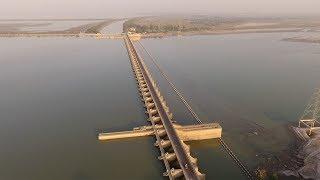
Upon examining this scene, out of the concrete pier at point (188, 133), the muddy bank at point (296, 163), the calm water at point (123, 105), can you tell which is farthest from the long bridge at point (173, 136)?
the muddy bank at point (296, 163)

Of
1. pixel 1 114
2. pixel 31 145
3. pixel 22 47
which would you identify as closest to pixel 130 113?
pixel 31 145

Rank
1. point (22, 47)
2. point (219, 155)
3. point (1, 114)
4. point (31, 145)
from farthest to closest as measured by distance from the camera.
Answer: point (22, 47) → point (1, 114) → point (31, 145) → point (219, 155)

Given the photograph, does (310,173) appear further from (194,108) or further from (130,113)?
(130,113)

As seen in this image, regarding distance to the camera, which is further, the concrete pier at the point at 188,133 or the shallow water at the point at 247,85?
the shallow water at the point at 247,85

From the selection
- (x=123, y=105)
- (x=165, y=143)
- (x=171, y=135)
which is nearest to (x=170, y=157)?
(x=165, y=143)

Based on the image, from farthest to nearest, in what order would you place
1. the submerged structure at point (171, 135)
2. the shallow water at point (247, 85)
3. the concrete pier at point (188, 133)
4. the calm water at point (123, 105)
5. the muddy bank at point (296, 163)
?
1. the shallow water at point (247, 85)
2. the concrete pier at point (188, 133)
3. the calm water at point (123, 105)
4. the submerged structure at point (171, 135)
5. the muddy bank at point (296, 163)

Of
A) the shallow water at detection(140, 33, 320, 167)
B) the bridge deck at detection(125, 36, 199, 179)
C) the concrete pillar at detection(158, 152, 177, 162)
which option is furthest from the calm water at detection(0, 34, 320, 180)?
the bridge deck at detection(125, 36, 199, 179)

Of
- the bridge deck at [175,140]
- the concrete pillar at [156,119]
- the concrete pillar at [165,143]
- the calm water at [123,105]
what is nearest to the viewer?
the bridge deck at [175,140]

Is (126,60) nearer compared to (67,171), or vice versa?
(67,171)

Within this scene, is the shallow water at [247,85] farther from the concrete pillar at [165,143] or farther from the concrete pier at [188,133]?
the concrete pillar at [165,143]
